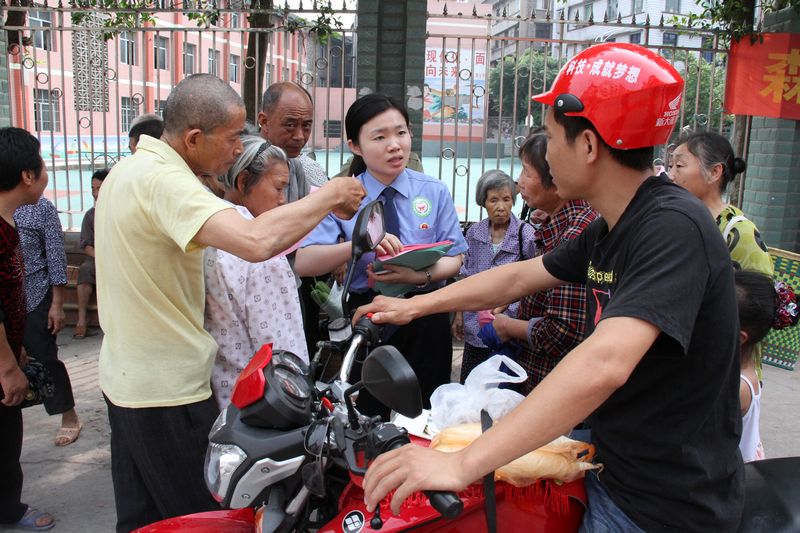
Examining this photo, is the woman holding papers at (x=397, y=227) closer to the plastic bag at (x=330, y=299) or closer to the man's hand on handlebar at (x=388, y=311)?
the plastic bag at (x=330, y=299)

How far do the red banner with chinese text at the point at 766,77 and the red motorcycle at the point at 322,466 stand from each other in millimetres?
6174

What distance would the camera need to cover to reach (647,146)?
5.06ft

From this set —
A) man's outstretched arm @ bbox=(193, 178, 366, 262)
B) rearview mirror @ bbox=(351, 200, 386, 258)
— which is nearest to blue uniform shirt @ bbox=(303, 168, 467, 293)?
man's outstretched arm @ bbox=(193, 178, 366, 262)

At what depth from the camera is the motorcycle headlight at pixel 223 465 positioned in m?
1.45

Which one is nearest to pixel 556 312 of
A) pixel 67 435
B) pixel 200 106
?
pixel 200 106

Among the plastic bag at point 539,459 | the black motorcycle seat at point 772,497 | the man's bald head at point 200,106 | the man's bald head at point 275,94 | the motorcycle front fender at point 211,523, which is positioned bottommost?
the motorcycle front fender at point 211,523

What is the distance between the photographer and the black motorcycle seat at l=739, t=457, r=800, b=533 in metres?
1.72

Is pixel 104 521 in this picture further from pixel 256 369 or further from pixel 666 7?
pixel 666 7

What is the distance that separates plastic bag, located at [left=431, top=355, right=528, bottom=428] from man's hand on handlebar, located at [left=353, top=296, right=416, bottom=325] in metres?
0.24

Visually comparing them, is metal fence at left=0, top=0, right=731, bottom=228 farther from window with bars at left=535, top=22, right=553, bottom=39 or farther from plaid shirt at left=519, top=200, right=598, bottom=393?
A: plaid shirt at left=519, top=200, right=598, bottom=393

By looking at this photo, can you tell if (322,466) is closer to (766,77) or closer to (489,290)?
(489,290)

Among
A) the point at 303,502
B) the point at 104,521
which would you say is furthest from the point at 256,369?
the point at 104,521

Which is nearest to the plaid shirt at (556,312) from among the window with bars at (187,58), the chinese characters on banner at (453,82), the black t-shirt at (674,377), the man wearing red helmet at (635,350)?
the man wearing red helmet at (635,350)

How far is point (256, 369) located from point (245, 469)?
21 centimetres
